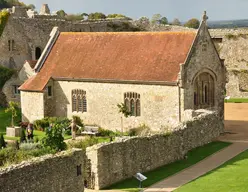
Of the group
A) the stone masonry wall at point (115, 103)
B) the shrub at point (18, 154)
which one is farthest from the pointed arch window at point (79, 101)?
the shrub at point (18, 154)

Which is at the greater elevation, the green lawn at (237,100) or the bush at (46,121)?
the green lawn at (237,100)

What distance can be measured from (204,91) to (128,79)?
5823 millimetres

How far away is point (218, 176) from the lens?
27203mm

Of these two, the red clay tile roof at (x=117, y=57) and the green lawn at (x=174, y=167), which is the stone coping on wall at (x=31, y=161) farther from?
the red clay tile roof at (x=117, y=57)

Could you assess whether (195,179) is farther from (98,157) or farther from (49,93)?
(49,93)

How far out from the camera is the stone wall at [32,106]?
151ft

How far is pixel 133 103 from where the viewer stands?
41906 millimetres

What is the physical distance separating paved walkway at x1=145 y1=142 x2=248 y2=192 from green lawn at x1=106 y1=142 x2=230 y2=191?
0.40 meters

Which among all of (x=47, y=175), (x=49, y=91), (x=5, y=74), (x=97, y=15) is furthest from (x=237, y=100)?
(x=47, y=175)

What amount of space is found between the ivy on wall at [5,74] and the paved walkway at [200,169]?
26.6 metres

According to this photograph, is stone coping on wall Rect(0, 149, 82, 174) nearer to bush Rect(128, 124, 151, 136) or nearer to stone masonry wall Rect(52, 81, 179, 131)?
bush Rect(128, 124, 151, 136)

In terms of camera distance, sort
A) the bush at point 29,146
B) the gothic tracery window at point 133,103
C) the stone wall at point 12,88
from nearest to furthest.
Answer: the bush at point 29,146 → the gothic tracery window at point 133,103 → the stone wall at point 12,88

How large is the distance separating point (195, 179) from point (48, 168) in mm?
8268

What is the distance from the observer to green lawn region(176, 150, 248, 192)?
24.6 meters
